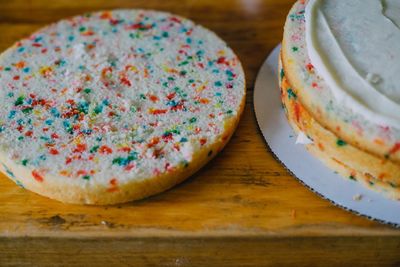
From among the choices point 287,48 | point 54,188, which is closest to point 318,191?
point 287,48

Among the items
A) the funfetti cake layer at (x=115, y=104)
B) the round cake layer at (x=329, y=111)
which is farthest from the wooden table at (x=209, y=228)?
the round cake layer at (x=329, y=111)

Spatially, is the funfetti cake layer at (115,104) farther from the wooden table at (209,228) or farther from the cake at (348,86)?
the cake at (348,86)

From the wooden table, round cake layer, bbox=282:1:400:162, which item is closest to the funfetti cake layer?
the wooden table

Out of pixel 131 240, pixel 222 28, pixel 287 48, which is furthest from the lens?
pixel 222 28

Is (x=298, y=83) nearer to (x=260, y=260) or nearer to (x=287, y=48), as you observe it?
(x=287, y=48)

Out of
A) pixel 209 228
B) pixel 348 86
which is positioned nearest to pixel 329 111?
pixel 348 86

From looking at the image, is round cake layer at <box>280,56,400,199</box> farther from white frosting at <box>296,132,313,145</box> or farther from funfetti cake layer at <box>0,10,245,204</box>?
funfetti cake layer at <box>0,10,245,204</box>
